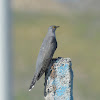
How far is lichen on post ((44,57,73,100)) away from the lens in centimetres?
449

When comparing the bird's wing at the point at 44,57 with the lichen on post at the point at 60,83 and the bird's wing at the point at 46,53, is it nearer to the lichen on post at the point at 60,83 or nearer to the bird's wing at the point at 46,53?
the bird's wing at the point at 46,53

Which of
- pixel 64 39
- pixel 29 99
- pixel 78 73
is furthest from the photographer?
pixel 64 39

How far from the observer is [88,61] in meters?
19.8

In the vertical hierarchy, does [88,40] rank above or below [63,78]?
above

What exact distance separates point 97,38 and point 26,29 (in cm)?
345

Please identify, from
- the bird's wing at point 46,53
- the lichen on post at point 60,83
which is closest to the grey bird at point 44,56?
the bird's wing at point 46,53

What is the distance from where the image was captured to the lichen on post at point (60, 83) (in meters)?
4.49

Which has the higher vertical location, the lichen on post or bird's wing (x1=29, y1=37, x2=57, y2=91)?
bird's wing (x1=29, y1=37, x2=57, y2=91)

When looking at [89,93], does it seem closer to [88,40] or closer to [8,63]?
[88,40]

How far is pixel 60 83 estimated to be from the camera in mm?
4508

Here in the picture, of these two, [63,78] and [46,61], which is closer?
[63,78]

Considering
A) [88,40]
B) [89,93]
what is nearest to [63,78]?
[89,93]

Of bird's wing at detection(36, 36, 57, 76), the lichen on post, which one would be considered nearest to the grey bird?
bird's wing at detection(36, 36, 57, 76)

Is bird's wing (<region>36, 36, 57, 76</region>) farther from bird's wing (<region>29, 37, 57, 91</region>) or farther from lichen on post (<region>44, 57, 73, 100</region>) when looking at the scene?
lichen on post (<region>44, 57, 73, 100</region>)
